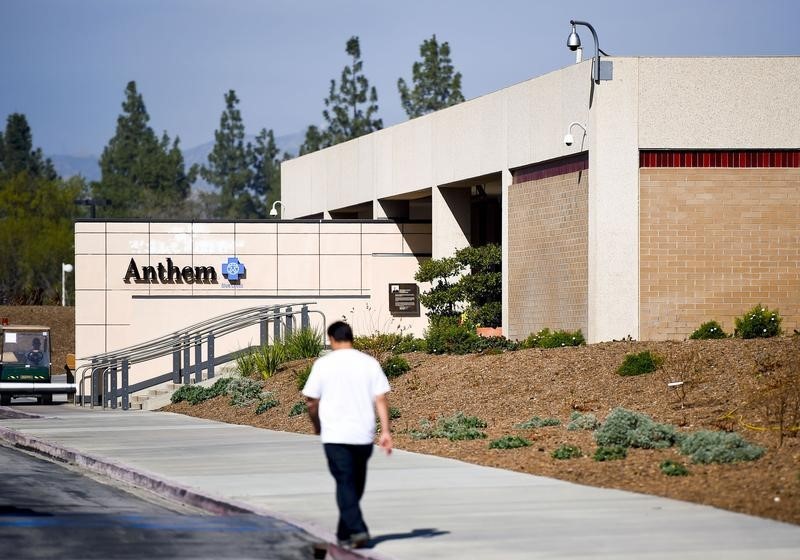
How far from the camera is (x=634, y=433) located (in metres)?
17.3

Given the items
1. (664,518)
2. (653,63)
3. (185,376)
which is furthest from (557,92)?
(664,518)

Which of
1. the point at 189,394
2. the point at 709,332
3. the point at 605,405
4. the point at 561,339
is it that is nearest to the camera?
the point at 605,405

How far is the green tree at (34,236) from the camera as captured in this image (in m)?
99.2

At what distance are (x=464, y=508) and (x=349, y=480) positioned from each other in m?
2.62

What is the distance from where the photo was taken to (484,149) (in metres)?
35.4

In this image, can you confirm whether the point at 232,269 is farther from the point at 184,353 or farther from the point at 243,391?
the point at 243,391

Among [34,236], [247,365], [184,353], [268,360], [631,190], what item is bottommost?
[247,365]

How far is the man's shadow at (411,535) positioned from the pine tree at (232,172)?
121m

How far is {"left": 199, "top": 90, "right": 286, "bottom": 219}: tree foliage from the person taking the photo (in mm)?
132750

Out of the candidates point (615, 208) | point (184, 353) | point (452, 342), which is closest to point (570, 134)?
point (615, 208)

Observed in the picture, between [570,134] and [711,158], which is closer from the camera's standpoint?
[711,158]

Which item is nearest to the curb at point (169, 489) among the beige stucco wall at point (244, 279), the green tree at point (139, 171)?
the beige stucco wall at point (244, 279)

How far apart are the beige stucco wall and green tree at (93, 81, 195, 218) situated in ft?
260

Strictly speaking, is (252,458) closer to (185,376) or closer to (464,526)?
(464,526)
